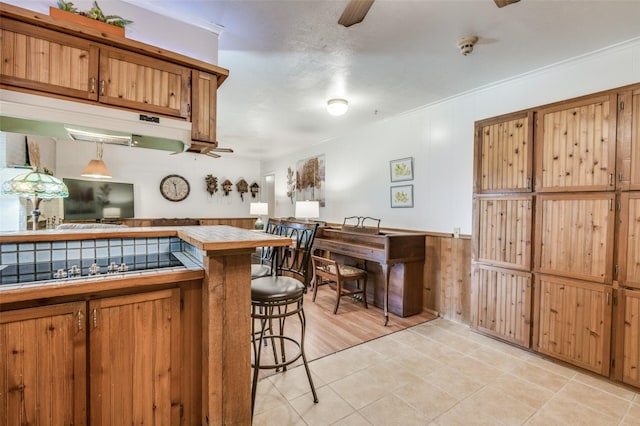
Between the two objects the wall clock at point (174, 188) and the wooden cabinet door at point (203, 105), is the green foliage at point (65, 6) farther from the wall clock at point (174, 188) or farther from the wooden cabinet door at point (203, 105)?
the wall clock at point (174, 188)

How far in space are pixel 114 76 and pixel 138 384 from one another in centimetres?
181

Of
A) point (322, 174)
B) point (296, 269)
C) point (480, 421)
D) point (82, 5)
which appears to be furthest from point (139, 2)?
point (322, 174)

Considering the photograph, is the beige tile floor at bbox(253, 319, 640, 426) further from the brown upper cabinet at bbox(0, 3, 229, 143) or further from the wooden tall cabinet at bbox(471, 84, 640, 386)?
the brown upper cabinet at bbox(0, 3, 229, 143)

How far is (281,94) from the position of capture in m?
3.25

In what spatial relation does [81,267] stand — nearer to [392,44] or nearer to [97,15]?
[97,15]

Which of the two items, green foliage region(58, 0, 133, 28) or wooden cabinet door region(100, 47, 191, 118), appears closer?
green foliage region(58, 0, 133, 28)

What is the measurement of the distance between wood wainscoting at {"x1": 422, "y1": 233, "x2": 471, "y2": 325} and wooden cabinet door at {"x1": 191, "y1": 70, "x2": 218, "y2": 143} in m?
2.76

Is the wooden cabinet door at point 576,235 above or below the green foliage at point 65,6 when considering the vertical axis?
below

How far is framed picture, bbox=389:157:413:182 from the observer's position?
148 inches

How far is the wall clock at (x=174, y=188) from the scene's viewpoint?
20.6 ft

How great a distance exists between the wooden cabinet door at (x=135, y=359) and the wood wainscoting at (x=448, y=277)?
2918mm

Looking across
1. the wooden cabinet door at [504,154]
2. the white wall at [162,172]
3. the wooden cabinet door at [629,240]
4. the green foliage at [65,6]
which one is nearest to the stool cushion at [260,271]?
the green foliage at [65,6]

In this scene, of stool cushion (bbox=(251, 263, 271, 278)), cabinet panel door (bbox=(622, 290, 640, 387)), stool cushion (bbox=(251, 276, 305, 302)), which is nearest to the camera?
stool cushion (bbox=(251, 276, 305, 302))

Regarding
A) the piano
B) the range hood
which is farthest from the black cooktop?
the piano
